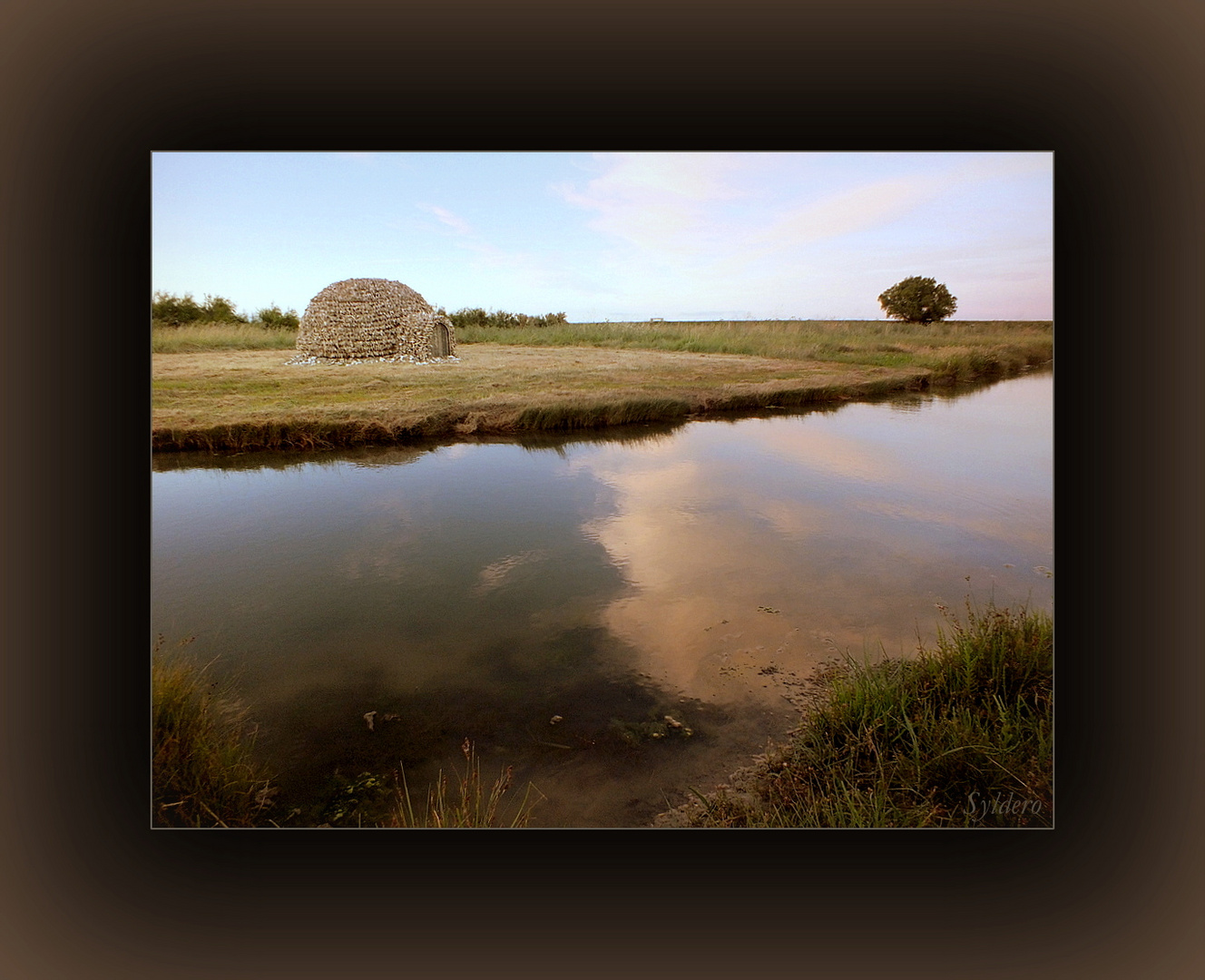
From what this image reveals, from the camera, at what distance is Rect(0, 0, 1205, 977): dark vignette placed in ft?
7.07

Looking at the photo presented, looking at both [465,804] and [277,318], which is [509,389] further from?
[465,804]

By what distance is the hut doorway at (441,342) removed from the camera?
3.26 metres

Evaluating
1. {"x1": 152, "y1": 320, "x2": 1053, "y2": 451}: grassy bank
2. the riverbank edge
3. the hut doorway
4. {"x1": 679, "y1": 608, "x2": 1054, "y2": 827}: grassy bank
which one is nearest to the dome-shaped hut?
the hut doorway

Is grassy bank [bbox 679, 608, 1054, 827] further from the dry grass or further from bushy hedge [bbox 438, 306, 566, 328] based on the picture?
bushy hedge [bbox 438, 306, 566, 328]

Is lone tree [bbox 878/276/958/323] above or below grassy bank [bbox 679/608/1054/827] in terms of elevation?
above

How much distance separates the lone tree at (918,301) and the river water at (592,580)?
41cm

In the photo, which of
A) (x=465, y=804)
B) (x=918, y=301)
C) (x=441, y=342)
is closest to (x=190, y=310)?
(x=441, y=342)

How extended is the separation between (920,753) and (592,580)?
1.38 meters

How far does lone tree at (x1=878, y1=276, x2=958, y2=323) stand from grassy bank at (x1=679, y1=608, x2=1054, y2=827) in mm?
1340

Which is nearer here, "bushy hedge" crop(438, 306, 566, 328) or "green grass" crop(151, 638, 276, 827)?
"green grass" crop(151, 638, 276, 827)

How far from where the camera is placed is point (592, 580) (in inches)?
108
